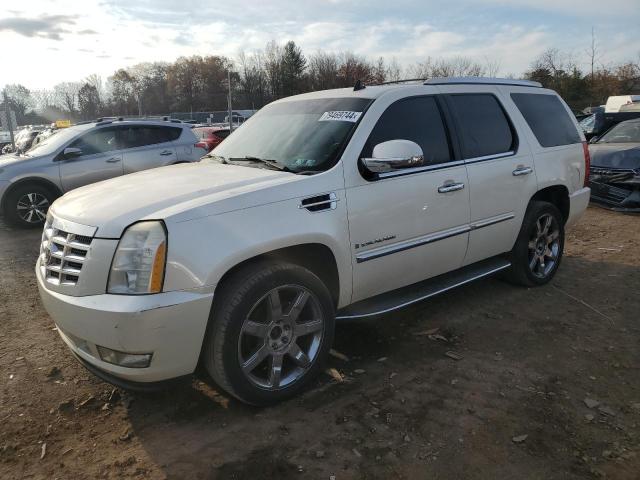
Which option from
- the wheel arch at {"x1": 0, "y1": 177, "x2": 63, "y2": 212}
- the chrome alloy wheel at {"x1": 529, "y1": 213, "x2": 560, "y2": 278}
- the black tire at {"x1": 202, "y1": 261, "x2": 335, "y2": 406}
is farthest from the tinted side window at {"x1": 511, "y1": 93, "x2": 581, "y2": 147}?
the wheel arch at {"x1": 0, "y1": 177, "x2": 63, "y2": 212}

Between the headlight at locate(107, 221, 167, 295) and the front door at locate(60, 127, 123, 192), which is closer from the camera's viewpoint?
the headlight at locate(107, 221, 167, 295)

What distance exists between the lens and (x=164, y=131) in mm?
9891

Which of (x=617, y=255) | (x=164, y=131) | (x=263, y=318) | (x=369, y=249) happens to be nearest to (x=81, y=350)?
(x=263, y=318)

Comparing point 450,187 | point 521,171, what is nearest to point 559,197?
point 521,171

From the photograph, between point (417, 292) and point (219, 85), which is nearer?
point (417, 292)

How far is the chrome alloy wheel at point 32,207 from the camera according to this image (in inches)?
333

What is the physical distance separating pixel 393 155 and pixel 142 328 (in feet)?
6.00

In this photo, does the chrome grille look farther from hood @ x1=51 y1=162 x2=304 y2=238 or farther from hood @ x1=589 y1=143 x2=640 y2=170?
hood @ x1=589 y1=143 x2=640 y2=170

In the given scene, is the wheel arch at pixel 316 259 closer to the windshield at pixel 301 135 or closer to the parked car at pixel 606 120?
the windshield at pixel 301 135

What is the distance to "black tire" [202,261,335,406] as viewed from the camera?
9.13 feet

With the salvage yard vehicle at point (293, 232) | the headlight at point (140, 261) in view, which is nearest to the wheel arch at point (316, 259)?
the salvage yard vehicle at point (293, 232)

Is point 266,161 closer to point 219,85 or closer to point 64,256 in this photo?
point 64,256

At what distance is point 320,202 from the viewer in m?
3.15

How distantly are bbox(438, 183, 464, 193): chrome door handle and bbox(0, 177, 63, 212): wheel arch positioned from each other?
23.7 feet
